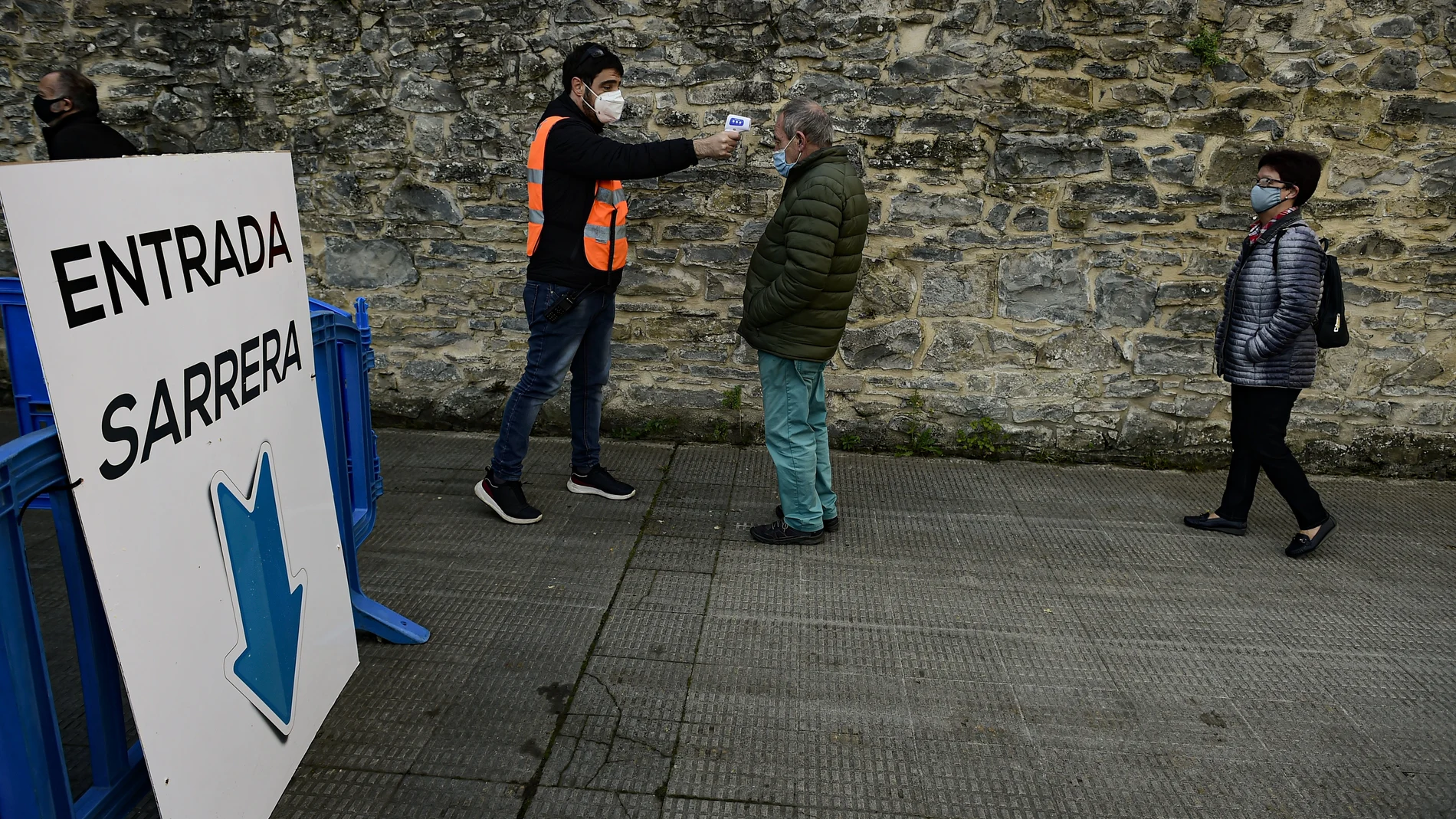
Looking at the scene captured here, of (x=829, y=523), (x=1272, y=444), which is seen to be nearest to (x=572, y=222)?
(x=829, y=523)

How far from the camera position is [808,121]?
12.0ft

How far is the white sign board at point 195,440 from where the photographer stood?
1.62 meters

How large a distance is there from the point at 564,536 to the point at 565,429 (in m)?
1.33

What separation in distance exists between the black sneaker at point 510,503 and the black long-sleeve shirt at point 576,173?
946mm

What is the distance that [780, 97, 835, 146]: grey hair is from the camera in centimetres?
367

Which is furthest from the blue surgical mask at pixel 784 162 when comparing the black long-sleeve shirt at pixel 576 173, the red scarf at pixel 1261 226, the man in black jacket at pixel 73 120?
the man in black jacket at pixel 73 120

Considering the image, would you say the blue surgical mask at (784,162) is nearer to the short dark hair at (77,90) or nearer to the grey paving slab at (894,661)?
the grey paving slab at (894,661)

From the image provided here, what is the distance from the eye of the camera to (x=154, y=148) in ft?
16.9

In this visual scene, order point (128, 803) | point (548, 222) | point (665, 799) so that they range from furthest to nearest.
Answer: point (548, 222) → point (665, 799) → point (128, 803)

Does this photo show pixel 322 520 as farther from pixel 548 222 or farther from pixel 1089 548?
pixel 1089 548

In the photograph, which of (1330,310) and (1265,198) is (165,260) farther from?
(1330,310)

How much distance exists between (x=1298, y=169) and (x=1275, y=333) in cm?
67

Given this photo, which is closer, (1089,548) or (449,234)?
(1089,548)

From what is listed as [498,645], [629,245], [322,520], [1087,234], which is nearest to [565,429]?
[629,245]
